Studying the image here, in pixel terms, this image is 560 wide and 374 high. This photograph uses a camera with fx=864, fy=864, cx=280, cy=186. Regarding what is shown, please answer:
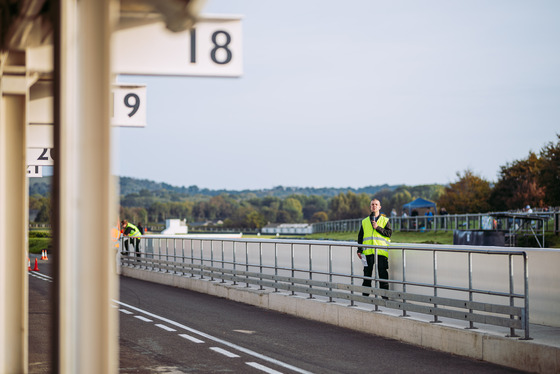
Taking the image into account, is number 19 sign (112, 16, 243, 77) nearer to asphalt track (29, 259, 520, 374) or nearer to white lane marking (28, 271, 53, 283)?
asphalt track (29, 259, 520, 374)

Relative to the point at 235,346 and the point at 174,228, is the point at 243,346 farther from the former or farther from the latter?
the point at 174,228

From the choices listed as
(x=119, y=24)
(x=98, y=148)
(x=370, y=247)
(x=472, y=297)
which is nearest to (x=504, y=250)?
(x=472, y=297)

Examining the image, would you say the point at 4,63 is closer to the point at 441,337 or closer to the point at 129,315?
the point at 441,337

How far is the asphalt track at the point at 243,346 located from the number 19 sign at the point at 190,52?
3.91 metres

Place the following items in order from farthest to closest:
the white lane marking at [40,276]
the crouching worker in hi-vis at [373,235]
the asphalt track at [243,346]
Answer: the white lane marking at [40,276] < the crouching worker in hi-vis at [373,235] < the asphalt track at [243,346]

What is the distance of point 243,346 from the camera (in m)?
13.1

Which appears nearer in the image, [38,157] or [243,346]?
[243,346]

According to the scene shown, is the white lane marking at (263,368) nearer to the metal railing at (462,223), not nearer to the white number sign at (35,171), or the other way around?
the white number sign at (35,171)

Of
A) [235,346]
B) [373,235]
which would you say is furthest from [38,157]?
[235,346]

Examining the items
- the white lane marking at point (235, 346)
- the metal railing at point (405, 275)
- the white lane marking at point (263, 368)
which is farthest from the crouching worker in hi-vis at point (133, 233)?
the white lane marking at point (263, 368)

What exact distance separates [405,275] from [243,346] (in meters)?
3.26

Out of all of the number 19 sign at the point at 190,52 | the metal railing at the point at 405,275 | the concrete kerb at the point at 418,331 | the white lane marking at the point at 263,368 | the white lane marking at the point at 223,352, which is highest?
the number 19 sign at the point at 190,52

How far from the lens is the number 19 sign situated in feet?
27.8

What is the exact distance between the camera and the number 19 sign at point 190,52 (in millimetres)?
8484
